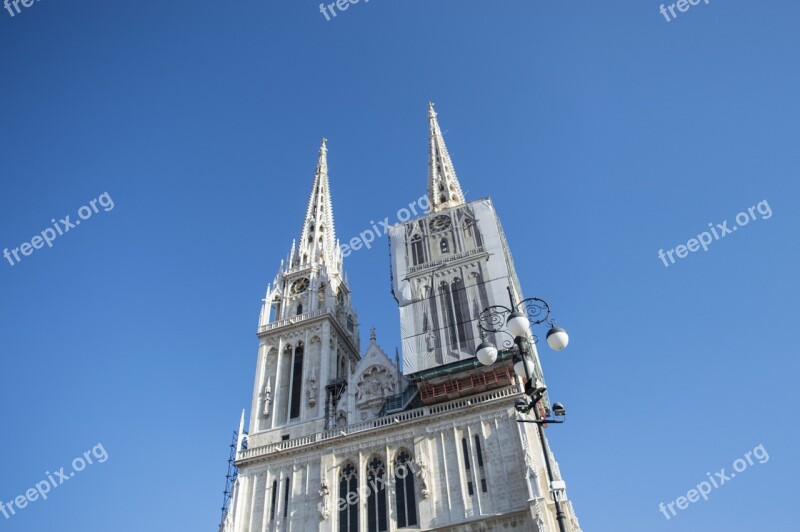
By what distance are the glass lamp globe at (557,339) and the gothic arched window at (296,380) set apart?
28872 millimetres

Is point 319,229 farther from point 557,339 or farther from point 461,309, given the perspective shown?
point 557,339

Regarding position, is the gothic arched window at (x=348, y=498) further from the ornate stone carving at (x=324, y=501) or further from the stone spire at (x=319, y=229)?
the stone spire at (x=319, y=229)

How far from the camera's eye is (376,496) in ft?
110

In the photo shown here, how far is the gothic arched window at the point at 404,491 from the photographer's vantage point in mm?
32062

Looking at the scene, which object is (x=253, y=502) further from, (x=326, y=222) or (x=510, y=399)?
(x=326, y=222)

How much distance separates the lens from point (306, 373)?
136ft

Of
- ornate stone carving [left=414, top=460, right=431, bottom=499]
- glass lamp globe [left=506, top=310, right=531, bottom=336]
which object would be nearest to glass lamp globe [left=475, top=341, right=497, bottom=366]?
glass lamp globe [left=506, top=310, right=531, bottom=336]

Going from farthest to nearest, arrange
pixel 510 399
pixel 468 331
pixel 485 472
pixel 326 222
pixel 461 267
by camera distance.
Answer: pixel 326 222
pixel 461 267
pixel 468 331
pixel 510 399
pixel 485 472

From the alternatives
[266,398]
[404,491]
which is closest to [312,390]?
[266,398]

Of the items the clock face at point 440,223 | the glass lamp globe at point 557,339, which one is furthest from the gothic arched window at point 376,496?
the glass lamp globe at point 557,339

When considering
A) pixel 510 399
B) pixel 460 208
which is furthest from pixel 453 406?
pixel 460 208

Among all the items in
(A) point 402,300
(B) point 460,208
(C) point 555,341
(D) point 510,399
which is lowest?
(C) point 555,341

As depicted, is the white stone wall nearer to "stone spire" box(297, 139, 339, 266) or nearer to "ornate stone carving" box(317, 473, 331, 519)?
"ornate stone carving" box(317, 473, 331, 519)

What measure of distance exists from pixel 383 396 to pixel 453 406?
5399 mm
